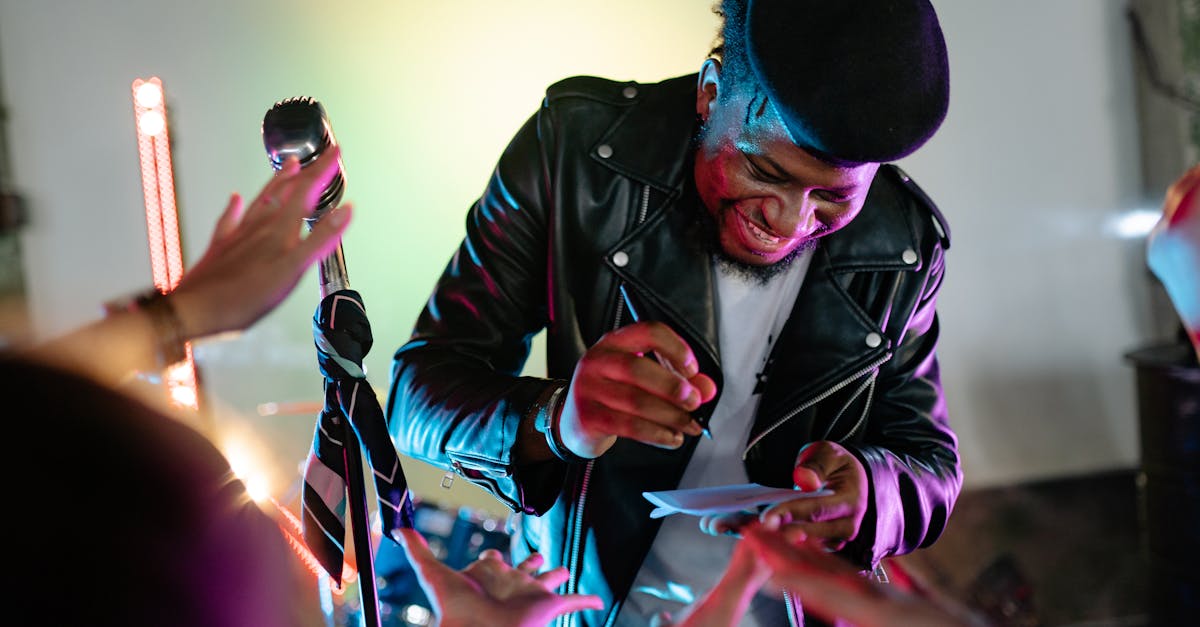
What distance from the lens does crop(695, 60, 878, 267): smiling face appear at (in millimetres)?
1581

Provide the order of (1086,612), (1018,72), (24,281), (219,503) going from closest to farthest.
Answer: (219,503) → (24,281) → (1086,612) → (1018,72)

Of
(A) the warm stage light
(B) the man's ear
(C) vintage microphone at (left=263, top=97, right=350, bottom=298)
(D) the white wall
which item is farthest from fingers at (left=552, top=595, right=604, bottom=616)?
(D) the white wall

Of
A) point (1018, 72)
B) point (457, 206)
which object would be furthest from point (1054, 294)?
point (457, 206)

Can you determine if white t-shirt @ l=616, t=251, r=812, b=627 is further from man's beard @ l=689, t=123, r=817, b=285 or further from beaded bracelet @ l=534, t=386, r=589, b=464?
beaded bracelet @ l=534, t=386, r=589, b=464

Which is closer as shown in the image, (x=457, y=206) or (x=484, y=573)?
(x=484, y=573)

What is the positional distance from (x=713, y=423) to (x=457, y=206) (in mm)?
3173

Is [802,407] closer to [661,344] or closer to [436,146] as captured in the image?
[661,344]

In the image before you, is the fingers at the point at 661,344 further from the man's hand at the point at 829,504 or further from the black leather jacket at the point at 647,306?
the black leather jacket at the point at 647,306

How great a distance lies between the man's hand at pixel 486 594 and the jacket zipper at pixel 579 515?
1.50 feet

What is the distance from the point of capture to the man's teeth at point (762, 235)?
168 centimetres

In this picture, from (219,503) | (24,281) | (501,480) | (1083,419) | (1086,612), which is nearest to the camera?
(219,503)

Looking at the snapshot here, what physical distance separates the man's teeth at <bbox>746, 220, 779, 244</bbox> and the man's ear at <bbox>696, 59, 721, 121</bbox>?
0.82 ft

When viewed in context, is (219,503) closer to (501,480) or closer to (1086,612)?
(501,480)

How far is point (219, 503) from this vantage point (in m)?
0.83
